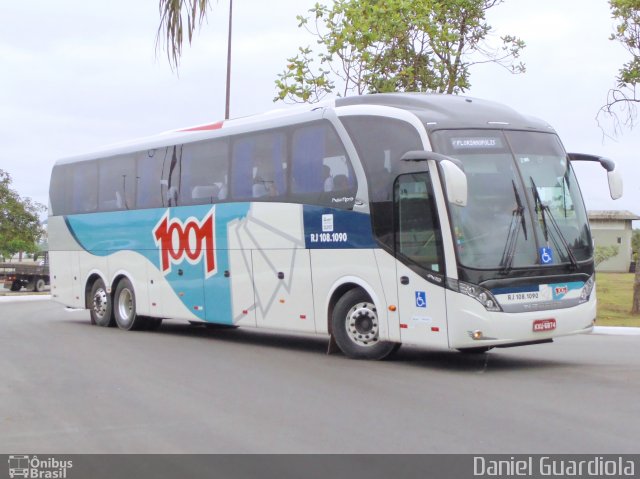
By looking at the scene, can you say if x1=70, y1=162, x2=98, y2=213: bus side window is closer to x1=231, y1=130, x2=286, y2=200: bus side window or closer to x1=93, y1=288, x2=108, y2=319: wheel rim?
x1=93, y1=288, x2=108, y2=319: wheel rim

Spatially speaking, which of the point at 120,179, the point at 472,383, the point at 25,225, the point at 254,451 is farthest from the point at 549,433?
the point at 25,225

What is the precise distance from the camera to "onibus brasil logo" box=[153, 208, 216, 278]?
1650 centimetres

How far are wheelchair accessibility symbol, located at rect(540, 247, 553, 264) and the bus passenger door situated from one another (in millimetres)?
1281

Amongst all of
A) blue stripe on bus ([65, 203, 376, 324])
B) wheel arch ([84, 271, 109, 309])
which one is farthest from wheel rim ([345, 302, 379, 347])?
wheel arch ([84, 271, 109, 309])

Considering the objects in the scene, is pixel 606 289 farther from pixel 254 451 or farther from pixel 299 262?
pixel 254 451

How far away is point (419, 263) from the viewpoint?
40.2ft

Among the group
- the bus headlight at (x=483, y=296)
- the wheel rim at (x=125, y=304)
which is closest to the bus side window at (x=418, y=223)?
the bus headlight at (x=483, y=296)

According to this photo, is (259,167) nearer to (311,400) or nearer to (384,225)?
(384,225)

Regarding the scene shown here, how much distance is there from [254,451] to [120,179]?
12582mm

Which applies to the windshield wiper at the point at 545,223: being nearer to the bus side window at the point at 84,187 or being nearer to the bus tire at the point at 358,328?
the bus tire at the point at 358,328

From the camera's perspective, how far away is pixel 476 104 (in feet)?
42.9

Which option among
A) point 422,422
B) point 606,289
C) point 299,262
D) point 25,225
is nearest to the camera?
point 422,422

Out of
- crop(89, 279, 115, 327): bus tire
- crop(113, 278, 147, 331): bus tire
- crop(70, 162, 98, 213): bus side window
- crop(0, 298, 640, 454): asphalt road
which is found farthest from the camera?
crop(70, 162, 98, 213): bus side window
